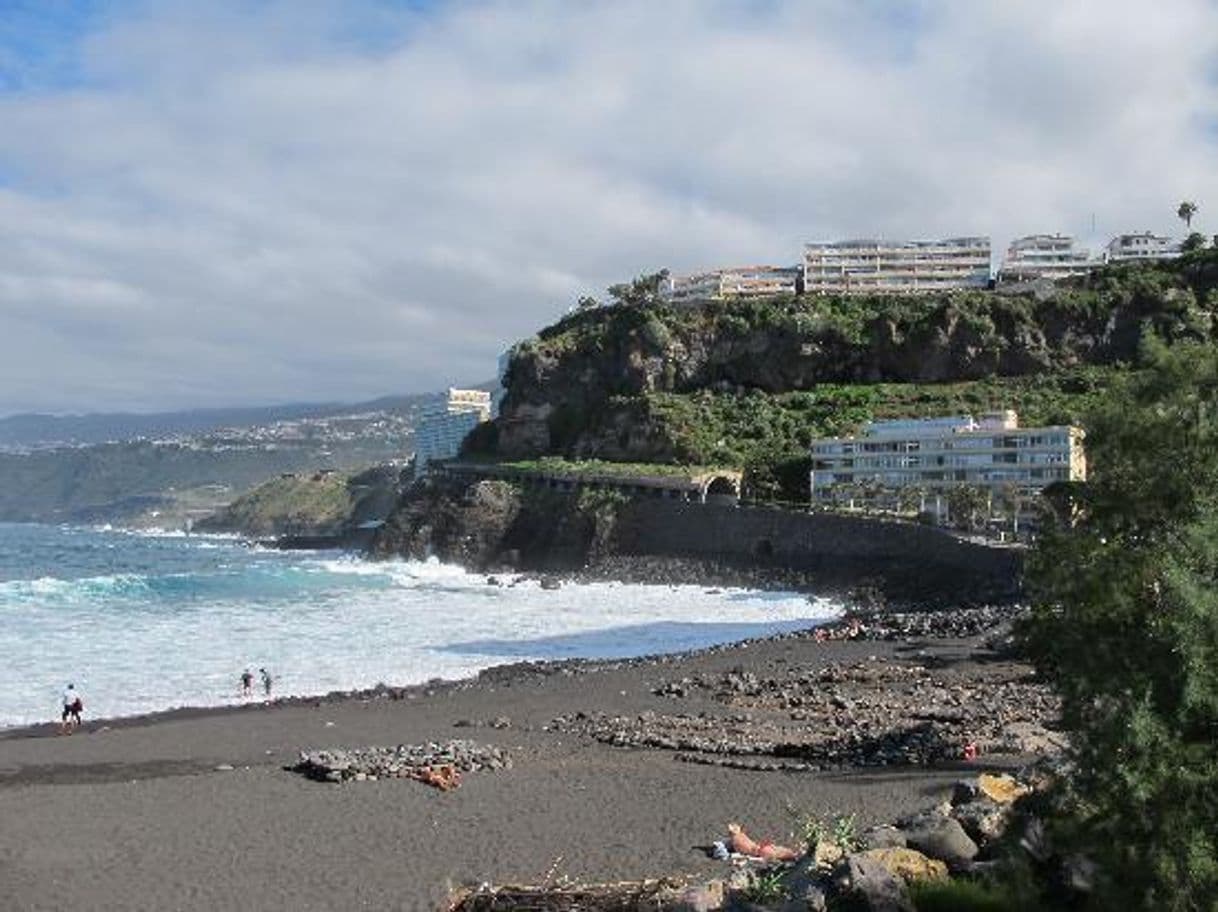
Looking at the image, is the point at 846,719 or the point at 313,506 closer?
the point at 846,719

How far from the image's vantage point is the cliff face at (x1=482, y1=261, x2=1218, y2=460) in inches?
3684

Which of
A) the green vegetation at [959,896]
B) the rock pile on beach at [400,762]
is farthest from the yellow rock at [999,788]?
the rock pile on beach at [400,762]

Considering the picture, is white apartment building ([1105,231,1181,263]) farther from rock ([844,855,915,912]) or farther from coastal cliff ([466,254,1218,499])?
rock ([844,855,915,912])

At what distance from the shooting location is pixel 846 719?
25.2 m

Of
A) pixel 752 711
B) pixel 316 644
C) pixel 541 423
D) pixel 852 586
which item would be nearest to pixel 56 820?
pixel 752 711

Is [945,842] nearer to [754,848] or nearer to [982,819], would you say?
[982,819]

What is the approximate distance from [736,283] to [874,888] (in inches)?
5094

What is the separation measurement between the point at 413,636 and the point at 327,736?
1866 cm

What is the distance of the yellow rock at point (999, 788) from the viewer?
1333 centimetres

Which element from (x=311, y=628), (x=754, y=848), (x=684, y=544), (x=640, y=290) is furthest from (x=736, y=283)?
(x=754, y=848)

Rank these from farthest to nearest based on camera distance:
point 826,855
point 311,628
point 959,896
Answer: point 311,628
point 826,855
point 959,896

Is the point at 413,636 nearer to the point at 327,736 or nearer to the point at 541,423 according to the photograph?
the point at 327,736

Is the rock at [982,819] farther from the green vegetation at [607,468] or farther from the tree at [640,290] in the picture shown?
the tree at [640,290]

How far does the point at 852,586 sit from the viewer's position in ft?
194
